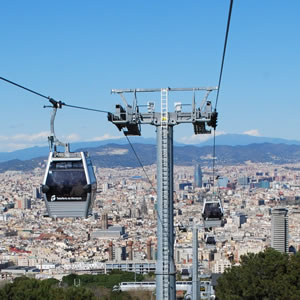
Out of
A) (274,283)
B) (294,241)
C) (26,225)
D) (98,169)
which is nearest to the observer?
(274,283)

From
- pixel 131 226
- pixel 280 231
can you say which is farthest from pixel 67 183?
pixel 131 226

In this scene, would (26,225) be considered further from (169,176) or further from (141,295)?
(169,176)

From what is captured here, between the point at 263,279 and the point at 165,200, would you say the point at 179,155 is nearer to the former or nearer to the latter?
the point at 263,279

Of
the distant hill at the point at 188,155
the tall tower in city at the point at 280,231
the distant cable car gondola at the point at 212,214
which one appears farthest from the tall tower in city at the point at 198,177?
the distant cable car gondola at the point at 212,214

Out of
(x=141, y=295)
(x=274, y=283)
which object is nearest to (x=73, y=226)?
(x=141, y=295)

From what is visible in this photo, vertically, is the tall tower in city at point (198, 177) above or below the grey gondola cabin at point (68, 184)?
below

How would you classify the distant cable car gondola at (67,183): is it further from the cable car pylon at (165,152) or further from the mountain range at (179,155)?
the mountain range at (179,155)
